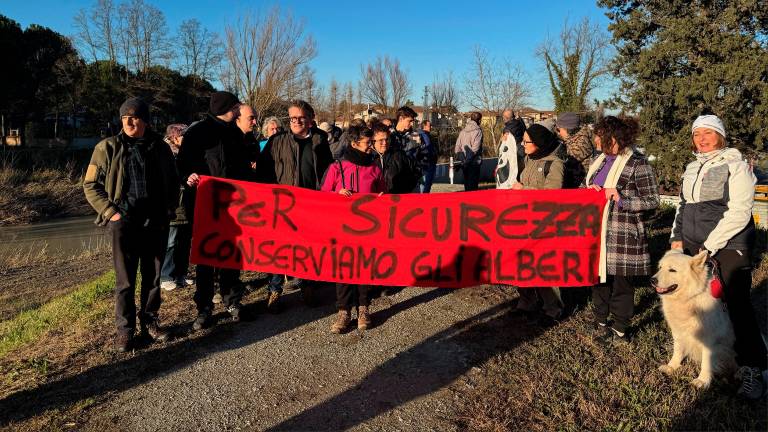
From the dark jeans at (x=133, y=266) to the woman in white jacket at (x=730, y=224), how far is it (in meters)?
4.50

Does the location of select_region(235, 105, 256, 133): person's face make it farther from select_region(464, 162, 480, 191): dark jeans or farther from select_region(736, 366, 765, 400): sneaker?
select_region(464, 162, 480, 191): dark jeans

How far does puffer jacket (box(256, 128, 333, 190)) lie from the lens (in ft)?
17.4

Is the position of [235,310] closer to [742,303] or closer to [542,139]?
[542,139]

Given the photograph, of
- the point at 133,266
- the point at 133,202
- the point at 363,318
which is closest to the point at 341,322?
the point at 363,318

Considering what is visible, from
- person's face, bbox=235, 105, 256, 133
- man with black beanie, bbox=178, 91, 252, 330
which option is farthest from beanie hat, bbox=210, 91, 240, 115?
person's face, bbox=235, 105, 256, 133

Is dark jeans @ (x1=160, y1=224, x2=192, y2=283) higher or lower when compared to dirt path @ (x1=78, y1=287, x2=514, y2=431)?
higher

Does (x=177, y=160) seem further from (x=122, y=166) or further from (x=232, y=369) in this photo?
(x=232, y=369)

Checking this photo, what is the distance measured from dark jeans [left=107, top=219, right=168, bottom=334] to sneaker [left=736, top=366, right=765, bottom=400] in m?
4.78

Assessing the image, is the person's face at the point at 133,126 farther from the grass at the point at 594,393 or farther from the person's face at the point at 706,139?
the person's face at the point at 706,139

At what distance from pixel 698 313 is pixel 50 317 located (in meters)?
6.47

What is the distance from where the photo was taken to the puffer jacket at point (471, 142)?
33.2 feet

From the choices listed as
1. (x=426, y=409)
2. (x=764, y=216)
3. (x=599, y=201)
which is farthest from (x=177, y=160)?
(x=764, y=216)

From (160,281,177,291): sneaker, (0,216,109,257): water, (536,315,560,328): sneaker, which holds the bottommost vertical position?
(0,216,109,257): water

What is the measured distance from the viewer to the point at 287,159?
17.4 feet
